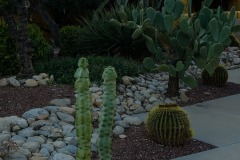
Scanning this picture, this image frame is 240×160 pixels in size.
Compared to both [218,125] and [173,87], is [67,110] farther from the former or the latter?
[173,87]

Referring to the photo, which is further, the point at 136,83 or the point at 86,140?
the point at 136,83

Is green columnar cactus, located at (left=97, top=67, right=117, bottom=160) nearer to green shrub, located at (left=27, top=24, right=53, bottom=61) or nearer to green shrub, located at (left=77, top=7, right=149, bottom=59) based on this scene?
green shrub, located at (left=27, top=24, right=53, bottom=61)

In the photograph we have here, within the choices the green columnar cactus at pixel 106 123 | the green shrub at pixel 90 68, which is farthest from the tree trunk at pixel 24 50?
the green columnar cactus at pixel 106 123

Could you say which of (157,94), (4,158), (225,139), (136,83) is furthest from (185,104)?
(4,158)

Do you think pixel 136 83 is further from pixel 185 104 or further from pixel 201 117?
pixel 201 117

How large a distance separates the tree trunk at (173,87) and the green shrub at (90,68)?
872 mm

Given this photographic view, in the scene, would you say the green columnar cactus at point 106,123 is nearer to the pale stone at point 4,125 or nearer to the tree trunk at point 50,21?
the pale stone at point 4,125

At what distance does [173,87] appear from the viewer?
28.5 ft

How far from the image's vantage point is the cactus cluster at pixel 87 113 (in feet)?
12.7

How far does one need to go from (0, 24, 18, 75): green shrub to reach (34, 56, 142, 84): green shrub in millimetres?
421

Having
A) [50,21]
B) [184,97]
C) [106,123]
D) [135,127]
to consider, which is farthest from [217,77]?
[106,123]

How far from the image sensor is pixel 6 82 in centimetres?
872

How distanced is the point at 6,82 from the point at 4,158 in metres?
3.49

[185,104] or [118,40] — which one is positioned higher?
[118,40]
